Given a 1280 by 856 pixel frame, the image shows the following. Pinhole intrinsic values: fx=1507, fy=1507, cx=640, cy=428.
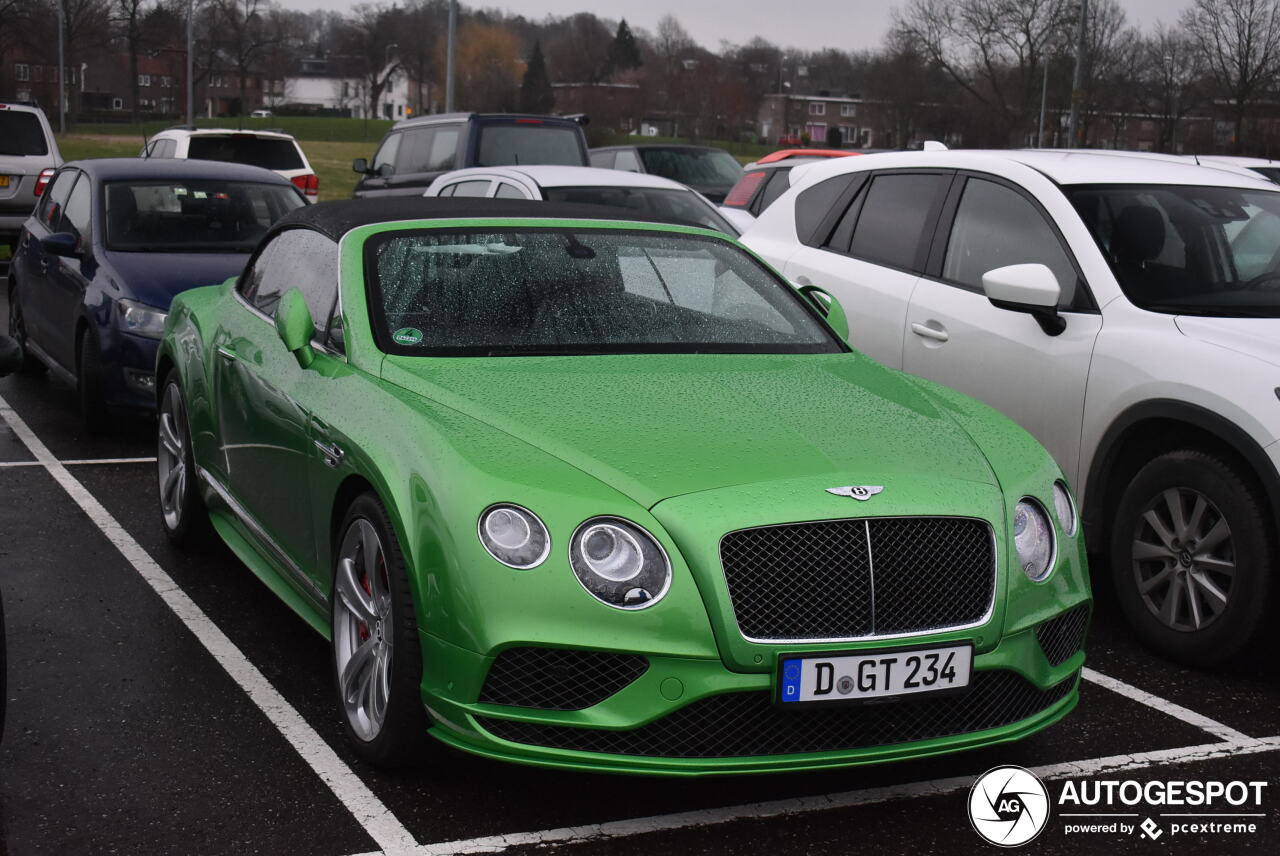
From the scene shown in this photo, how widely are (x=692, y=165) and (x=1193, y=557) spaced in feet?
60.4

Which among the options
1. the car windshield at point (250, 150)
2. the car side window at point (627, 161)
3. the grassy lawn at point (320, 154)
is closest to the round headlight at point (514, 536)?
the car windshield at point (250, 150)

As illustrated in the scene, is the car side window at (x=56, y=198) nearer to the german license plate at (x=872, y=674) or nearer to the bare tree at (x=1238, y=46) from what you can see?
the german license plate at (x=872, y=674)

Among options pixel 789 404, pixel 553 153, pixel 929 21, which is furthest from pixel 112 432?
pixel 929 21

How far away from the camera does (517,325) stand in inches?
187

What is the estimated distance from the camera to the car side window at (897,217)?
22.2ft

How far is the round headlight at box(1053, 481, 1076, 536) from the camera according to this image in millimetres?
4070

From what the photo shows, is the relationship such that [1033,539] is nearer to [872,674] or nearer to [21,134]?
[872,674]

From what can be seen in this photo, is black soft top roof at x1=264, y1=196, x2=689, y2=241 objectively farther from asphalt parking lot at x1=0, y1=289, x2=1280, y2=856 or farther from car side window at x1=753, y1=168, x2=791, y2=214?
car side window at x1=753, y1=168, x2=791, y2=214

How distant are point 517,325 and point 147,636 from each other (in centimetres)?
174

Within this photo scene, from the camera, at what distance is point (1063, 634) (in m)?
3.98

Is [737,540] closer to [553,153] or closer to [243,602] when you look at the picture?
[243,602]

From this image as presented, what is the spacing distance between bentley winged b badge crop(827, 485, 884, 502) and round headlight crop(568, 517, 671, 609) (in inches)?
18.6

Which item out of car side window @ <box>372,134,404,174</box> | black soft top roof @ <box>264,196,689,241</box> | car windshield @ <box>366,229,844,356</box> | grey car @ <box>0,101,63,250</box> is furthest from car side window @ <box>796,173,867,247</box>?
grey car @ <box>0,101,63,250</box>

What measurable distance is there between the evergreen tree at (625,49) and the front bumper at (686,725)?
138 meters
